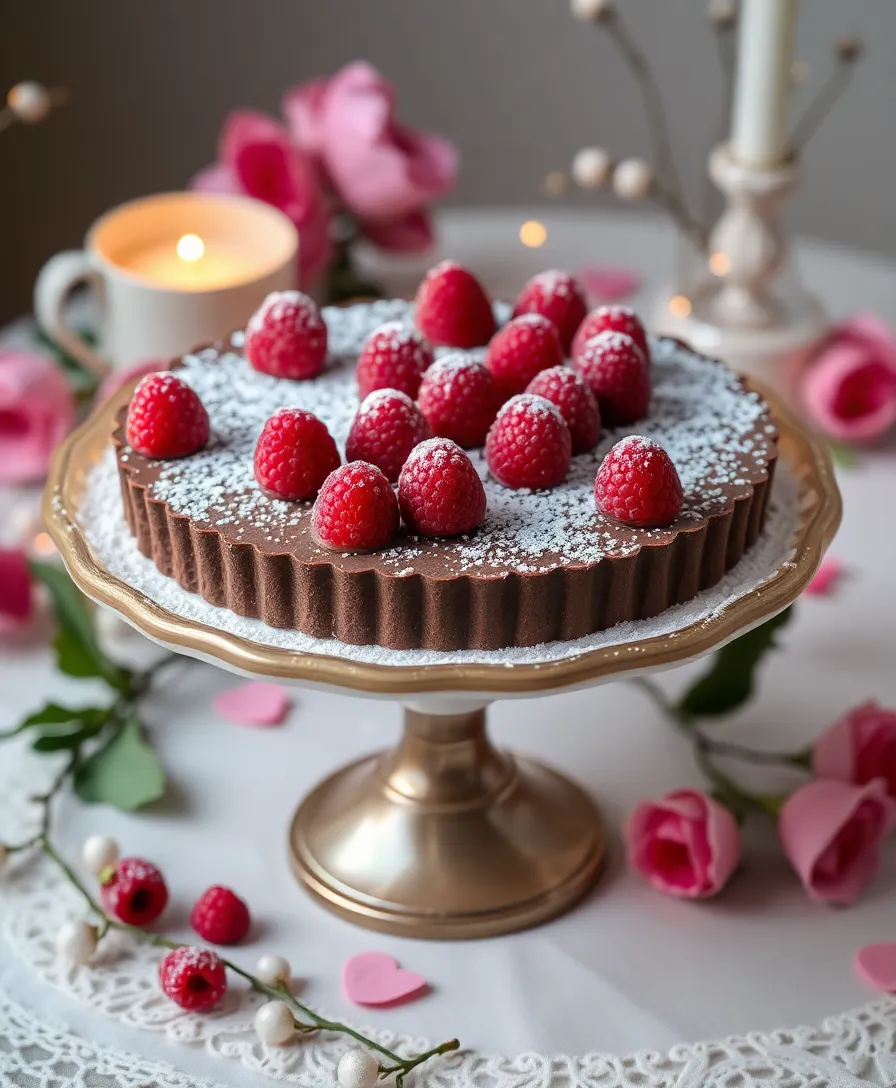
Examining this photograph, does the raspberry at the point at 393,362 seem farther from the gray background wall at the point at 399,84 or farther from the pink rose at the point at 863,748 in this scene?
the gray background wall at the point at 399,84

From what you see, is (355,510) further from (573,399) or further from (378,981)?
(378,981)

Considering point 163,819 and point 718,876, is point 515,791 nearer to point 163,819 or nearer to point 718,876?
point 718,876

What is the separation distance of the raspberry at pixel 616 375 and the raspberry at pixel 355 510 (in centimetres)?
23

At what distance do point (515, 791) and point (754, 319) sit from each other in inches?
29.6

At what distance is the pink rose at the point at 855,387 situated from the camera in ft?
5.76

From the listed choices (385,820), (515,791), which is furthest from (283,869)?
(515,791)

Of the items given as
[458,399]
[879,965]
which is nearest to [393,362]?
[458,399]

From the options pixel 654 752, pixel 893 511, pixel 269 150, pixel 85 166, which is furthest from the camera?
pixel 85 166

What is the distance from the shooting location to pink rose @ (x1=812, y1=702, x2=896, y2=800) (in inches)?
51.2

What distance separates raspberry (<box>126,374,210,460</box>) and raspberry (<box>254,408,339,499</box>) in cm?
8

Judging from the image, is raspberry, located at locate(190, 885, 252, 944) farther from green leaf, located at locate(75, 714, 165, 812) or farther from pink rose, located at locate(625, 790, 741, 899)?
pink rose, located at locate(625, 790, 741, 899)

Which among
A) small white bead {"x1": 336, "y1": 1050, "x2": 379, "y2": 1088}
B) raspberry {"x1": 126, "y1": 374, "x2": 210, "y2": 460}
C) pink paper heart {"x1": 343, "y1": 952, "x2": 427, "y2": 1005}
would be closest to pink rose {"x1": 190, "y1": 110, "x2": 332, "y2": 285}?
raspberry {"x1": 126, "y1": 374, "x2": 210, "y2": 460}

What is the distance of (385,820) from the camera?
1.29m

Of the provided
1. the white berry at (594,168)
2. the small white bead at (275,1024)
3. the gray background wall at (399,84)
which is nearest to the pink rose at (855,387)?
the white berry at (594,168)
